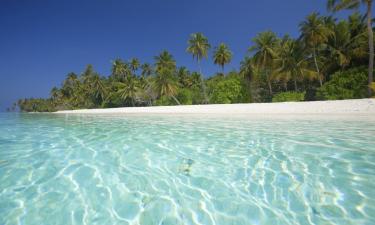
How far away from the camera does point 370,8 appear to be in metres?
18.8

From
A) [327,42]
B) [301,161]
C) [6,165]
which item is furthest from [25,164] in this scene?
[327,42]

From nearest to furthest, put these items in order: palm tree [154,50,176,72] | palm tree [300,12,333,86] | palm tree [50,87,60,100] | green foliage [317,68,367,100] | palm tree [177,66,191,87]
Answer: green foliage [317,68,367,100] < palm tree [300,12,333,86] < palm tree [154,50,176,72] < palm tree [177,66,191,87] < palm tree [50,87,60,100]

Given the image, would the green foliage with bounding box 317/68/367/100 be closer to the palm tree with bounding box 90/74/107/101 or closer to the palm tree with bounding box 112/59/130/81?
the palm tree with bounding box 112/59/130/81

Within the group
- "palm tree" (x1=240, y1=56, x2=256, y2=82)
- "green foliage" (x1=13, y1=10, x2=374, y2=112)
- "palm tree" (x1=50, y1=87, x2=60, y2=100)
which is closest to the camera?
"green foliage" (x1=13, y1=10, x2=374, y2=112)

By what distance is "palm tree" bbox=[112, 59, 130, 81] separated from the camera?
5184cm

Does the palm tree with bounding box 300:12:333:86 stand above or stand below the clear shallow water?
above

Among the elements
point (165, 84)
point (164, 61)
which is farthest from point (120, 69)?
point (165, 84)

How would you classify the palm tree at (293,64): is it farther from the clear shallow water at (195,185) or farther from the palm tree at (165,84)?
the clear shallow water at (195,185)

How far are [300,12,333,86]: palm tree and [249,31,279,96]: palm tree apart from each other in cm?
474

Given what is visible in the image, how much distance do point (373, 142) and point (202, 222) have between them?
511 centimetres

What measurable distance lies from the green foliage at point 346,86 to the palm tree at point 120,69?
44.2 metres

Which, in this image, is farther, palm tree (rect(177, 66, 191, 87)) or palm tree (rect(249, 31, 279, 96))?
palm tree (rect(177, 66, 191, 87))

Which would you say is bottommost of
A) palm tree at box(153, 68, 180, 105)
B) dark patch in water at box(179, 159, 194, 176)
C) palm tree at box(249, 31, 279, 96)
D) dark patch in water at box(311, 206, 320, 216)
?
dark patch in water at box(311, 206, 320, 216)

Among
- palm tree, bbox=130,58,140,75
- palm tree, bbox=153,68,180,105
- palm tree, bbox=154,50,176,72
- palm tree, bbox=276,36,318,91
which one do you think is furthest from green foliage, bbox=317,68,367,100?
palm tree, bbox=130,58,140,75
